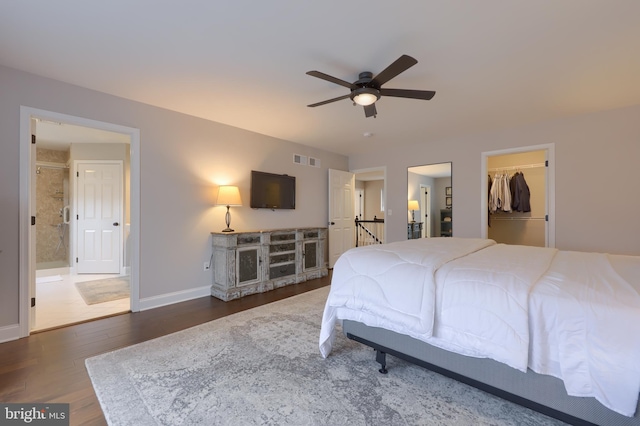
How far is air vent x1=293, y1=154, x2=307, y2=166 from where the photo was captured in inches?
207

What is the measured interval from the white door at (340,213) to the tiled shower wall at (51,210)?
5.44 m

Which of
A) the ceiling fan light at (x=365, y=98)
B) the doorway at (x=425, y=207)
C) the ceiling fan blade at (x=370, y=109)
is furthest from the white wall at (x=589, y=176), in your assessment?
the doorway at (x=425, y=207)

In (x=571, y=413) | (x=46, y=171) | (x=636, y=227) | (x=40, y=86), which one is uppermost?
(x=40, y=86)

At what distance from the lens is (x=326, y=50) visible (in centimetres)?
228

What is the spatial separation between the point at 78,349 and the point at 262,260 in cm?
220

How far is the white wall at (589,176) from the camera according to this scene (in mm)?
3492

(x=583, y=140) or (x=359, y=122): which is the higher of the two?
(x=359, y=122)

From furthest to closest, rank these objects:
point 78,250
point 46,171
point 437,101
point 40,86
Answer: point 46,171 → point 78,250 → point 437,101 → point 40,86

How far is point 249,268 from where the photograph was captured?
3971 mm

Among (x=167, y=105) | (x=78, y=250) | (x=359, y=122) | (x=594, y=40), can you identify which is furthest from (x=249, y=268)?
(x=594, y=40)

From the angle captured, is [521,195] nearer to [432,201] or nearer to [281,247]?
[432,201]

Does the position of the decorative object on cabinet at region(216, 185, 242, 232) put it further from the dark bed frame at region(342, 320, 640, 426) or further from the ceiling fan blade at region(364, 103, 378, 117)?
the dark bed frame at region(342, 320, 640, 426)

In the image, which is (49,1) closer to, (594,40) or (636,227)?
(594,40)

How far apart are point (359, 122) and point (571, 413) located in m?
3.61
